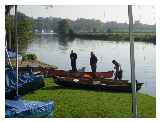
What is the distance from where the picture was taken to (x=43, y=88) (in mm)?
4441

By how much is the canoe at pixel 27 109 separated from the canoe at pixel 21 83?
115mm

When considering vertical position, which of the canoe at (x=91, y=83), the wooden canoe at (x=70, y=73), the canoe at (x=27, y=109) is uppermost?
the wooden canoe at (x=70, y=73)

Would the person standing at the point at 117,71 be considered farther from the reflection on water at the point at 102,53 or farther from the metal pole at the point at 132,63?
the metal pole at the point at 132,63

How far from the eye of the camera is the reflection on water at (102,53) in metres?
3.99

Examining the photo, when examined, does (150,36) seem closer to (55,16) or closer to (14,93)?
(55,16)

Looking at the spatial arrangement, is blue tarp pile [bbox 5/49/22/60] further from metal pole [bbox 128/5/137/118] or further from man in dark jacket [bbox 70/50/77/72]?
metal pole [bbox 128/5/137/118]

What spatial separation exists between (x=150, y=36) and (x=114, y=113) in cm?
64

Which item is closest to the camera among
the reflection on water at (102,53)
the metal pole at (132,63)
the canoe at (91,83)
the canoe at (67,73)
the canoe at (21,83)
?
the metal pole at (132,63)

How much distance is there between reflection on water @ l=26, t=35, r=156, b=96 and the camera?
3.99 metres

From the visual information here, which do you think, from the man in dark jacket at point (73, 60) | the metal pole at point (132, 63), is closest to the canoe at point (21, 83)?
the man in dark jacket at point (73, 60)

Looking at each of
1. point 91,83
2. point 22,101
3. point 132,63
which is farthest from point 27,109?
point 91,83

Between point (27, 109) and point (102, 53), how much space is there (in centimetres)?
77
